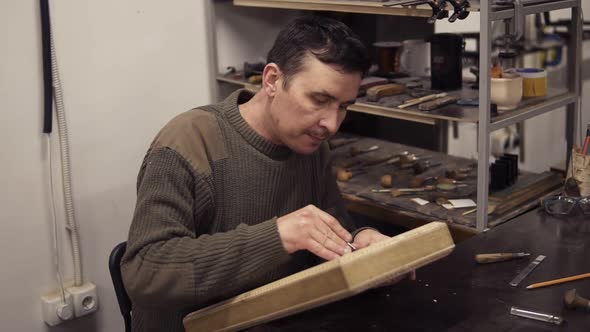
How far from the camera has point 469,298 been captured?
1.43 metres

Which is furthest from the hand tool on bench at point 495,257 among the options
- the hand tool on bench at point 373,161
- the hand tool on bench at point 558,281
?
the hand tool on bench at point 373,161

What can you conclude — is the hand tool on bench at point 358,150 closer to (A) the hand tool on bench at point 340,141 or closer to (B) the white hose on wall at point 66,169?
(A) the hand tool on bench at point 340,141

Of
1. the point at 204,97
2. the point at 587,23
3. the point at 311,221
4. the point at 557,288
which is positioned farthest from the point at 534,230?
the point at 587,23

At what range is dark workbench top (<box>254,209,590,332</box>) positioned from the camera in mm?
1333

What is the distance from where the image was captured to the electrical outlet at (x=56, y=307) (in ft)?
7.59

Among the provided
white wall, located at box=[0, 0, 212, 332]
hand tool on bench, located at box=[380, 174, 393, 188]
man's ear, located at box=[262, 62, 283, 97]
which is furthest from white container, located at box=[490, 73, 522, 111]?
white wall, located at box=[0, 0, 212, 332]

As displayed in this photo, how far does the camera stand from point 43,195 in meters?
2.26

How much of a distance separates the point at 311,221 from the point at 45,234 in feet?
4.27

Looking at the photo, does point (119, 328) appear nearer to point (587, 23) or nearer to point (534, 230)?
point (534, 230)

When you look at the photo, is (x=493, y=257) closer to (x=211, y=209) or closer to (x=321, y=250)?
(x=321, y=250)

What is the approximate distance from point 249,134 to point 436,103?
2.25ft

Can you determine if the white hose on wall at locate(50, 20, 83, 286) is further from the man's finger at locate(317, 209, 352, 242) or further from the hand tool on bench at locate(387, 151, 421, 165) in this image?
the man's finger at locate(317, 209, 352, 242)

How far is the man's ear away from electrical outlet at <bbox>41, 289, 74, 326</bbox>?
1.21 m

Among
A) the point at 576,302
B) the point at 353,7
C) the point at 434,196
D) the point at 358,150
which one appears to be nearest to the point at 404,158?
the point at 358,150
